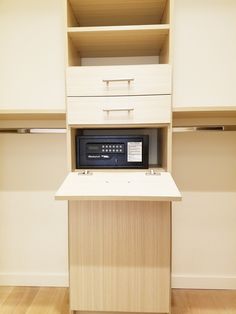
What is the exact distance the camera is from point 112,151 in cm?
144

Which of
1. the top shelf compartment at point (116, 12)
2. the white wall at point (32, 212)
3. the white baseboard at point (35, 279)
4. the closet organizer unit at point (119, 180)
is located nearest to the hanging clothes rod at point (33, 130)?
the white wall at point (32, 212)

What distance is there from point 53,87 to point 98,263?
116 centimetres

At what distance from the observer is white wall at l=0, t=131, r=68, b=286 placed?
5.92 ft

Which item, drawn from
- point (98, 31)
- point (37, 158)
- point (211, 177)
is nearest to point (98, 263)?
point (37, 158)

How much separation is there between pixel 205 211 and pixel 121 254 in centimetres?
73

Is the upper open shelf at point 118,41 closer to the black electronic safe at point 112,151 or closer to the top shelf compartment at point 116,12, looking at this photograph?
the top shelf compartment at point 116,12

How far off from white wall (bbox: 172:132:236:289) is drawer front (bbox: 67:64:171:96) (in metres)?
0.54

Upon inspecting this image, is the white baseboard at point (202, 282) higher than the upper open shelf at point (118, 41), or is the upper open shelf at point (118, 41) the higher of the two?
the upper open shelf at point (118, 41)

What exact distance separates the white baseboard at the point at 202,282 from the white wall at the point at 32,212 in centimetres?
80

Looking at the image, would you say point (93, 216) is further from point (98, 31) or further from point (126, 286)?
point (98, 31)

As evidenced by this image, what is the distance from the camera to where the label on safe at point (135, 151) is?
1.43 meters

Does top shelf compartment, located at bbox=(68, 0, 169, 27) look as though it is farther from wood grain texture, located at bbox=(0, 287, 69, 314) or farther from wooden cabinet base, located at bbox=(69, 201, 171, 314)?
wood grain texture, located at bbox=(0, 287, 69, 314)

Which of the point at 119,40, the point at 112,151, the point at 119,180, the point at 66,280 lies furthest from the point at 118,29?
the point at 66,280

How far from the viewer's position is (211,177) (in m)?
Answer: 1.78
